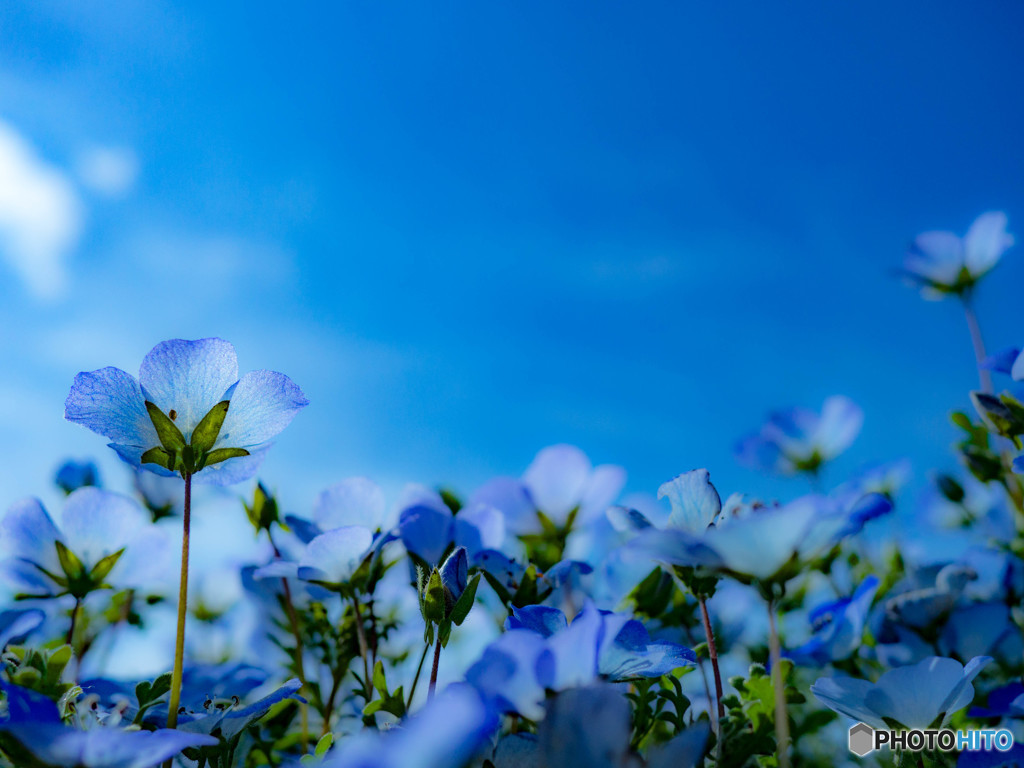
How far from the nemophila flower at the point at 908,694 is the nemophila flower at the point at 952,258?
6.39 ft

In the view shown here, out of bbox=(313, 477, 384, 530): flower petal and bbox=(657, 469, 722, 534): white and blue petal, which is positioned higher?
bbox=(313, 477, 384, 530): flower petal

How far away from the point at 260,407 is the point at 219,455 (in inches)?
3.2

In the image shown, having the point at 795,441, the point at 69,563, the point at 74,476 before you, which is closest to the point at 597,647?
the point at 69,563

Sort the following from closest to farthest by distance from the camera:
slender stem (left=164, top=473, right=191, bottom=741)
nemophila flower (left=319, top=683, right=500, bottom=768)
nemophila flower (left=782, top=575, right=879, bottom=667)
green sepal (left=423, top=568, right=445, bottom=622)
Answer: nemophila flower (left=319, top=683, right=500, bottom=768), slender stem (left=164, top=473, right=191, bottom=741), green sepal (left=423, top=568, right=445, bottom=622), nemophila flower (left=782, top=575, right=879, bottom=667)

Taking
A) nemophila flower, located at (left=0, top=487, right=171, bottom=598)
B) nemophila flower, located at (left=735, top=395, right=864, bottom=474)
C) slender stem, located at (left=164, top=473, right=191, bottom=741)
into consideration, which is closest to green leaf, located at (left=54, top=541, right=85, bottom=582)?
nemophila flower, located at (left=0, top=487, right=171, bottom=598)

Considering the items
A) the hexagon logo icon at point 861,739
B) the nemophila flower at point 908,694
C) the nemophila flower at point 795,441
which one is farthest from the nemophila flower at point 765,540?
the nemophila flower at point 795,441

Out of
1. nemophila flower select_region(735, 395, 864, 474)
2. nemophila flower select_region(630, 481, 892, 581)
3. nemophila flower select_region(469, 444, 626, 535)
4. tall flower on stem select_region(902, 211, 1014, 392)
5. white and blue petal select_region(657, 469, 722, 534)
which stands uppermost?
tall flower on stem select_region(902, 211, 1014, 392)

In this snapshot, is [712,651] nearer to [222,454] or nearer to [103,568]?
[222,454]

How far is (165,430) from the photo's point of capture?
951 millimetres

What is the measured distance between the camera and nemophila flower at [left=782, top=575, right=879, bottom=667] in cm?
131

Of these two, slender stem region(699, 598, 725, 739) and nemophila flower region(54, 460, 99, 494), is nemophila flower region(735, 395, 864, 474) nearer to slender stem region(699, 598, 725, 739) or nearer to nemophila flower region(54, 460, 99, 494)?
slender stem region(699, 598, 725, 739)

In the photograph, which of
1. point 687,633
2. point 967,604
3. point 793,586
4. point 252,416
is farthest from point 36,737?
Answer: point 793,586

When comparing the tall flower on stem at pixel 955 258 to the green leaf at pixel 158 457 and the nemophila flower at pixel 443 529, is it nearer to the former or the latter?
the nemophila flower at pixel 443 529

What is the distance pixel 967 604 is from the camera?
1518mm
